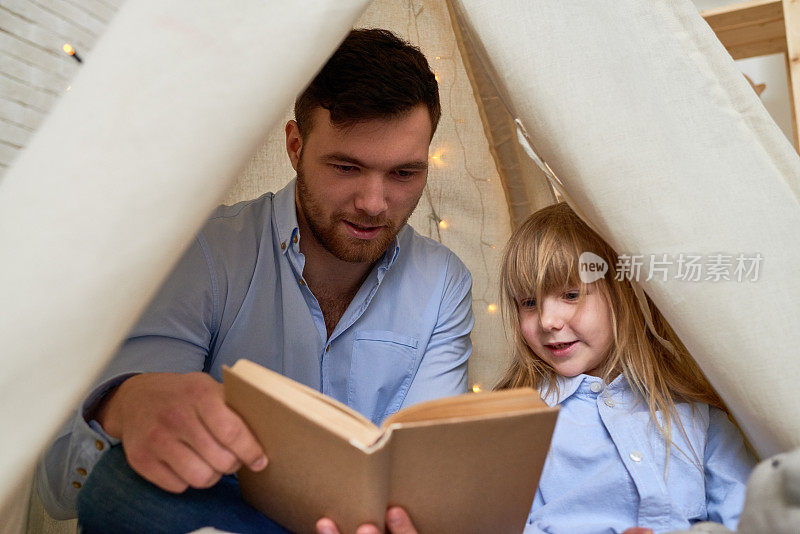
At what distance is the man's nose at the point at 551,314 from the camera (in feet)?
3.64

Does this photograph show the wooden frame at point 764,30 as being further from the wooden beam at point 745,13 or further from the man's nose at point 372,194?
the man's nose at point 372,194

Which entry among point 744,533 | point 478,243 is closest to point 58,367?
point 744,533

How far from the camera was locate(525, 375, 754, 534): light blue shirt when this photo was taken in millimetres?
972

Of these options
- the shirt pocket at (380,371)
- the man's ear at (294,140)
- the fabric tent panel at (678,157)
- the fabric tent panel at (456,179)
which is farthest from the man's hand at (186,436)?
the fabric tent panel at (456,179)

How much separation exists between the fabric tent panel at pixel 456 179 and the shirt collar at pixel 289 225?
0.96 ft

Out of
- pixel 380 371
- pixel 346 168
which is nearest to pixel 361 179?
pixel 346 168

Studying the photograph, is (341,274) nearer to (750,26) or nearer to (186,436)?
→ (186,436)

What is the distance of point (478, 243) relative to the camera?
1.67 m

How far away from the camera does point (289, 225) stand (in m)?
1.25

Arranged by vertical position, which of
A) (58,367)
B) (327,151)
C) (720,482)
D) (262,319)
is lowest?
(58,367)

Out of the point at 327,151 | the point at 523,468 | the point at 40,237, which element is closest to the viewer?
the point at 40,237

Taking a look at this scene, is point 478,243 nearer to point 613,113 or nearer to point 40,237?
point 613,113

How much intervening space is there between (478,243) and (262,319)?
0.67m

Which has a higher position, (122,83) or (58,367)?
(122,83)
